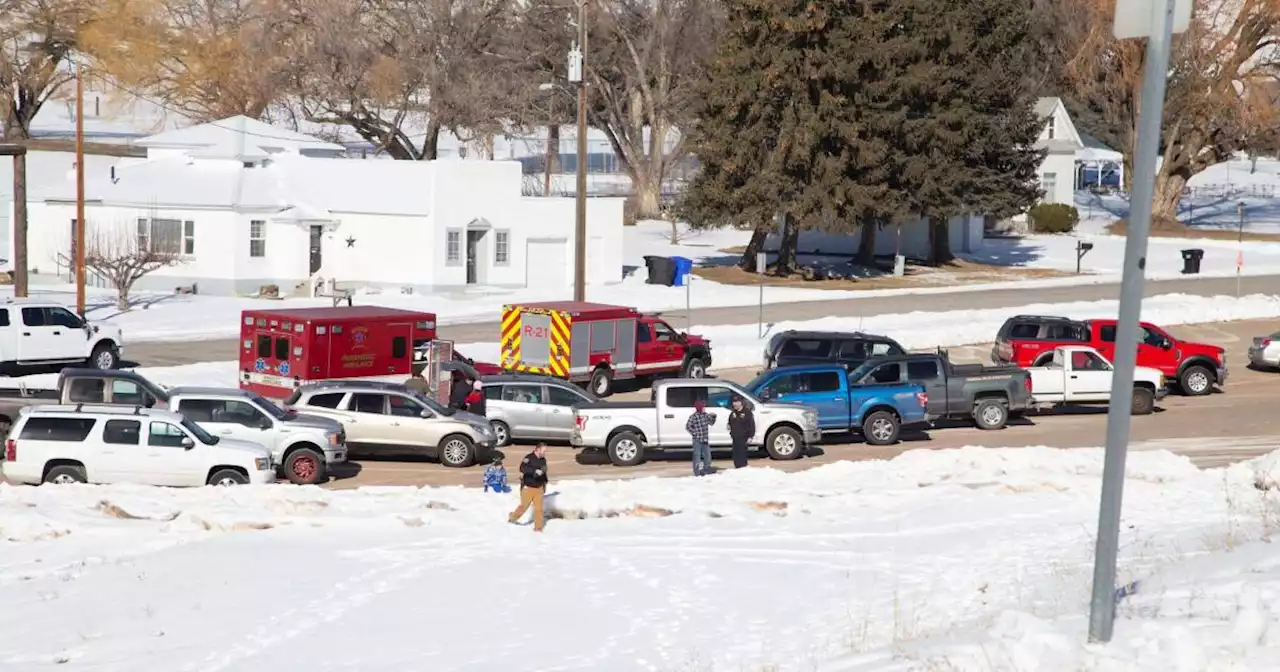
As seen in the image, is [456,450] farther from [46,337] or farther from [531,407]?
[46,337]

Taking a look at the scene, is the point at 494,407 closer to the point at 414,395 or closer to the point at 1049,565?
the point at 414,395

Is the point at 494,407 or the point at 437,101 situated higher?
the point at 437,101

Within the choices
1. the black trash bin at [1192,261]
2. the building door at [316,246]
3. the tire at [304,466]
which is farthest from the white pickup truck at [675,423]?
the black trash bin at [1192,261]

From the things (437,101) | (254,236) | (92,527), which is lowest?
(92,527)

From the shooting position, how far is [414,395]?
2717 centimetres

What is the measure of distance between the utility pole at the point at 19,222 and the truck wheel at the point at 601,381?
1731 centimetres

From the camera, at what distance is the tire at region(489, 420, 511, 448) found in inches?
1121

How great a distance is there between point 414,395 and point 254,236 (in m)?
26.6

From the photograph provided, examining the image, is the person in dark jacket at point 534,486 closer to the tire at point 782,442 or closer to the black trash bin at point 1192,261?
the tire at point 782,442

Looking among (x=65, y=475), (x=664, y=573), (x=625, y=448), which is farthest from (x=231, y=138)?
(x=664, y=573)

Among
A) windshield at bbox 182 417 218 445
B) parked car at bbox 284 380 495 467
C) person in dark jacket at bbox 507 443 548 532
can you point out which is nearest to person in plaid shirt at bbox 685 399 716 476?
parked car at bbox 284 380 495 467

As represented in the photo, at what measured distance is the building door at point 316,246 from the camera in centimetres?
5291

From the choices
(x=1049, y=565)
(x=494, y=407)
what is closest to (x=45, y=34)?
(x=494, y=407)

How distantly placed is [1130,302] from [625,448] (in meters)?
17.4
